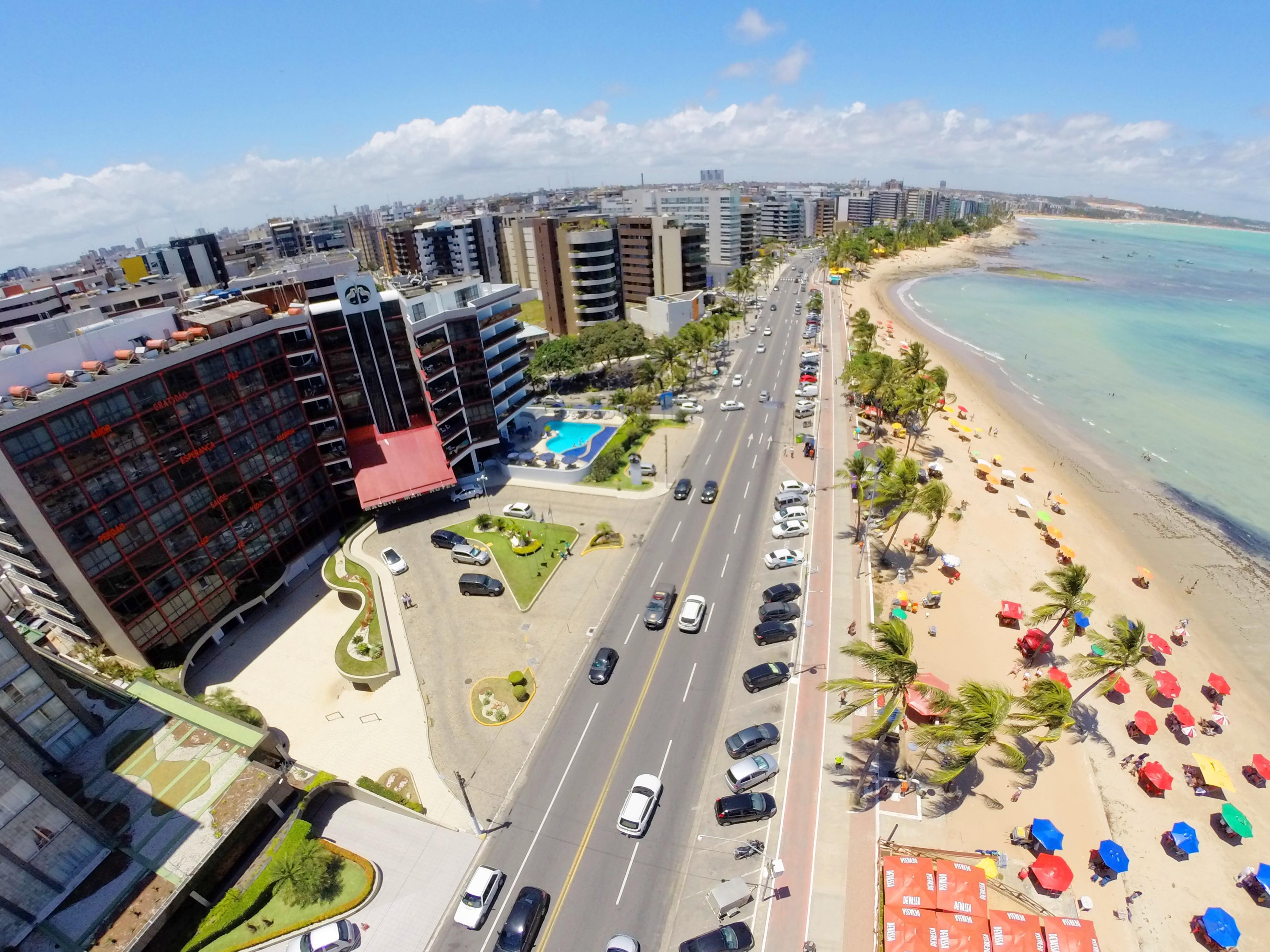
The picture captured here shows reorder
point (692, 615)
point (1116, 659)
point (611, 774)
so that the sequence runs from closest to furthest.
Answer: point (1116, 659), point (611, 774), point (692, 615)

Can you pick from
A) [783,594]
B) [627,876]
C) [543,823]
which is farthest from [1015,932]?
[783,594]

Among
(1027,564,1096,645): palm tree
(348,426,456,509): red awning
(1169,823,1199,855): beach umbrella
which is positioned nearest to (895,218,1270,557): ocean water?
(1027,564,1096,645): palm tree

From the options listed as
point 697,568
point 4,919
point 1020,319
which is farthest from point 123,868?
point 1020,319

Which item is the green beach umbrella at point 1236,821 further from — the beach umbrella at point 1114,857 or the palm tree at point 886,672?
the palm tree at point 886,672

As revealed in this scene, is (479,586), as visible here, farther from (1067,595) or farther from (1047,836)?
(1067,595)

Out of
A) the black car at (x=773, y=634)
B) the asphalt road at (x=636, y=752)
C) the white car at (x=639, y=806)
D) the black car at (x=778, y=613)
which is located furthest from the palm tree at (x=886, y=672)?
the black car at (x=778, y=613)

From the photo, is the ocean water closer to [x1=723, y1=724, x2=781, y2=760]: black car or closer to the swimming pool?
[x1=723, y1=724, x2=781, y2=760]: black car
